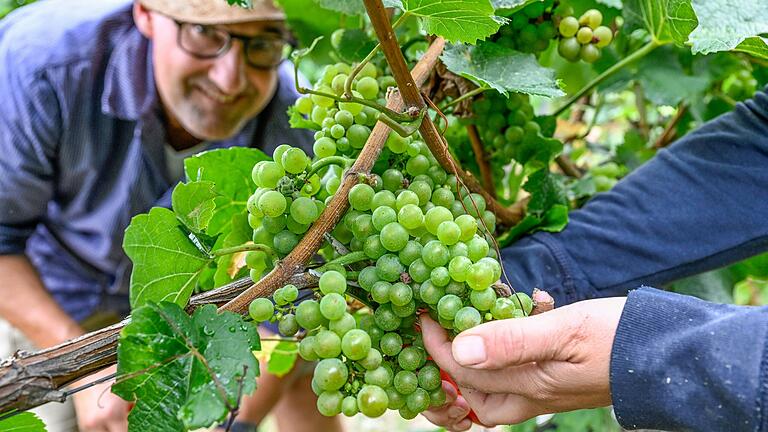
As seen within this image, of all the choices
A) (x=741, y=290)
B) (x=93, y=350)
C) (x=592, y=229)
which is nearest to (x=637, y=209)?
(x=592, y=229)

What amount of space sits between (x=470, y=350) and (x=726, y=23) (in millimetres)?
507

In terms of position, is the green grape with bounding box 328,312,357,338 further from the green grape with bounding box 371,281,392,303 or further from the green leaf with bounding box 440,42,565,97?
the green leaf with bounding box 440,42,565,97

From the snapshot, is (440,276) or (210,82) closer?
(440,276)

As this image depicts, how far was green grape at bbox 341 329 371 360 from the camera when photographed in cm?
59

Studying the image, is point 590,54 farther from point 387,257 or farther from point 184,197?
point 184,197

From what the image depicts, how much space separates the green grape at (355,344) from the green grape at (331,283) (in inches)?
1.7

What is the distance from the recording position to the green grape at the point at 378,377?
609mm

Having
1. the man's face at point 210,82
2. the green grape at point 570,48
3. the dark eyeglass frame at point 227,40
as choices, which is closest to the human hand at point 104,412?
the man's face at point 210,82

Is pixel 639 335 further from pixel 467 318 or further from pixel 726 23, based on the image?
pixel 726 23

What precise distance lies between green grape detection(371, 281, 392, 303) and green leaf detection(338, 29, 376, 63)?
404mm

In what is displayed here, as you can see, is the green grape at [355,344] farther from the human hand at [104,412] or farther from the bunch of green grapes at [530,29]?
the human hand at [104,412]

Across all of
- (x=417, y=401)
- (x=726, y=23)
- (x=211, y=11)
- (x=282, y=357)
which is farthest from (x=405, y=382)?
(x=211, y=11)

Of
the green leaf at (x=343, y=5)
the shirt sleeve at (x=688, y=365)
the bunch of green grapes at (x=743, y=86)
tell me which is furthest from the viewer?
the bunch of green grapes at (x=743, y=86)

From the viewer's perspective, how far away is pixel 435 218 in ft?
2.11
